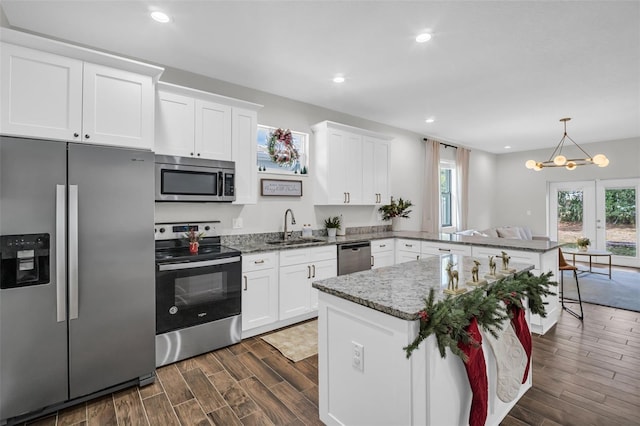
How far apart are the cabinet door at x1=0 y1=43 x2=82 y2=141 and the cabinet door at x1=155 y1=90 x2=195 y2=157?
741mm

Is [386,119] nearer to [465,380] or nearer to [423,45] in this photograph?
[423,45]

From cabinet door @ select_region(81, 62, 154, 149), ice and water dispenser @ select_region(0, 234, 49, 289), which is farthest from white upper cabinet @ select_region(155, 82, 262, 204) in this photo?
ice and water dispenser @ select_region(0, 234, 49, 289)

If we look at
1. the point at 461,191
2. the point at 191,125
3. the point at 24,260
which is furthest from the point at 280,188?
the point at 461,191

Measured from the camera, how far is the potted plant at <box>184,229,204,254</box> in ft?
9.61

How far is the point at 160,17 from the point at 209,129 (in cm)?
102

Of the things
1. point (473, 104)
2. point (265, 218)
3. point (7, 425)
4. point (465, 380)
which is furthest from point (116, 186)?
point (473, 104)

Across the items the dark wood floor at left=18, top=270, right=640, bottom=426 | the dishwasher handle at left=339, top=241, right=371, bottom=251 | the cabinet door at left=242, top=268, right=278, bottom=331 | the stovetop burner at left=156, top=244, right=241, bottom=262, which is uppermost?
the stovetop burner at left=156, top=244, right=241, bottom=262

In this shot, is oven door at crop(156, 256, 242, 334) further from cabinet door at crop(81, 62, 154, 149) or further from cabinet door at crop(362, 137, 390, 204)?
cabinet door at crop(362, 137, 390, 204)

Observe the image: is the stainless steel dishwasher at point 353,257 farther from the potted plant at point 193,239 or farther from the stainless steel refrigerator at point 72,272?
the stainless steel refrigerator at point 72,272

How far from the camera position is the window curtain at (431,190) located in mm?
6074

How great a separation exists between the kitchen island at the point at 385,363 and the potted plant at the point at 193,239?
163 cm

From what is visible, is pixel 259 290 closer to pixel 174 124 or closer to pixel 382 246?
pixel 174 124

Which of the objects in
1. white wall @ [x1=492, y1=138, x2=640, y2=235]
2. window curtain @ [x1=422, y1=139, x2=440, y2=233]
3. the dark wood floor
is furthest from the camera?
white wall @ [x1=492, y1=138, x2=640, y2=235]

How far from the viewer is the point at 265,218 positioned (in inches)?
154
